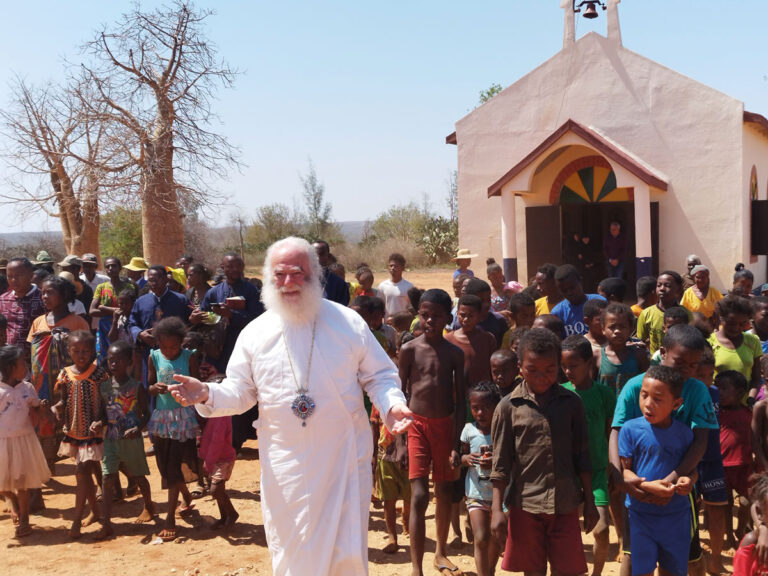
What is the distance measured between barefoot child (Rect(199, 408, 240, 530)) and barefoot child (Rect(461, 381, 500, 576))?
6.61 ft

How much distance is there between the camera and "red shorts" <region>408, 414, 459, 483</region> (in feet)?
15.7

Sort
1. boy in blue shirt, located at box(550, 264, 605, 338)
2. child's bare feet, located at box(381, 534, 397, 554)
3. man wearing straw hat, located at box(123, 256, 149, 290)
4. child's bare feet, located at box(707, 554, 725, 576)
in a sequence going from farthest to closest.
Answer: man wearing straw hat, located at box(123, 256, 149, 290), boy in blue shirt, located at box(550, 264, 605, 338), child's bare feet, located at box(381, 534, 397, 554), child's bare feet, located at box(707, 554, 725, 576)

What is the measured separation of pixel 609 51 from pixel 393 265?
338 inches

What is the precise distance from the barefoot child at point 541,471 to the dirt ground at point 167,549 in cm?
121

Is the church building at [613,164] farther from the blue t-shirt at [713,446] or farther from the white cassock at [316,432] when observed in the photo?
the white cassock at [316,432]

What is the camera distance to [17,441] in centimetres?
589

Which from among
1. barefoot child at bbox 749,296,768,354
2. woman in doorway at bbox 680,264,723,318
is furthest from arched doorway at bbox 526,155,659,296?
barefoot child at bbox 749,296,768,354

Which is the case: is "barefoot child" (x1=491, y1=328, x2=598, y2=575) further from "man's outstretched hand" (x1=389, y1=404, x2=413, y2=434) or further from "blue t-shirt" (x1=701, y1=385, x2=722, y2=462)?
"blue t-shirt" (x1=701, y1=385, x2=722, y2=462)

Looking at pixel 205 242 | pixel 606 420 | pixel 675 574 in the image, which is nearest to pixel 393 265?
pixel 606 420

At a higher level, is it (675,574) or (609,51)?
(609,51)

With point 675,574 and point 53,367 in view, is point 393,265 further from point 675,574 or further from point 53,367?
point 675,574

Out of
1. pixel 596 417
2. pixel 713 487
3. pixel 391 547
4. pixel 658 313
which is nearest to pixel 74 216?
pixel 391 547

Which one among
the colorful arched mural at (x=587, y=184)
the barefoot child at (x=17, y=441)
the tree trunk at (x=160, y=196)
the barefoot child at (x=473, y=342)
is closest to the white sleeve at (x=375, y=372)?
the barefoot child at (x=473, y=342)

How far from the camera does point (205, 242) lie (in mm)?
28047
